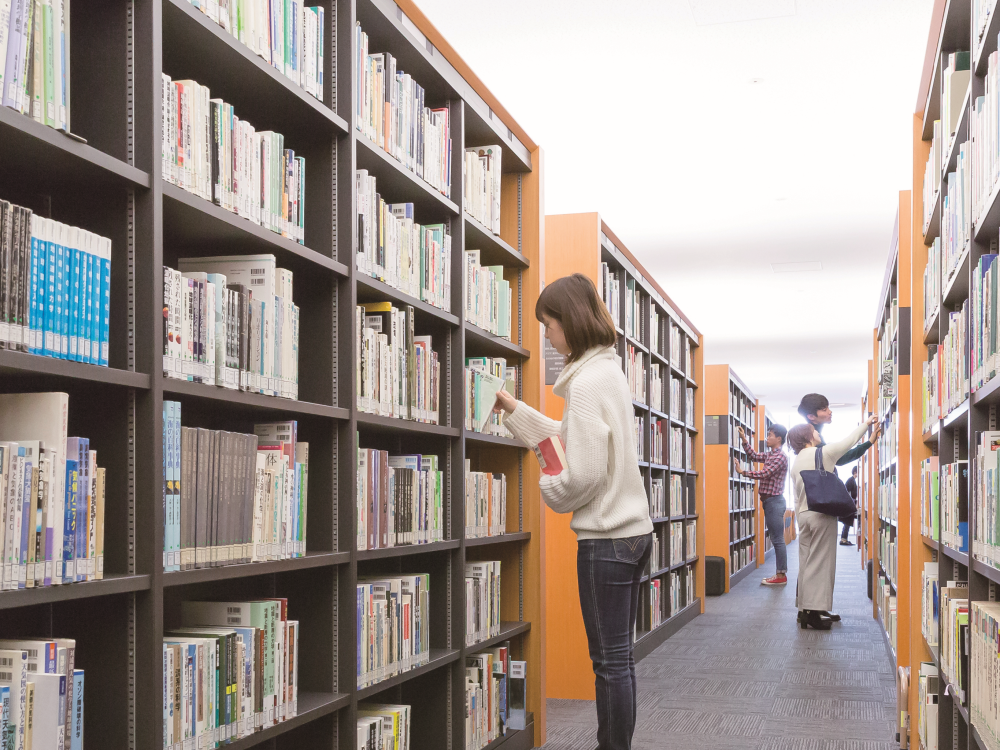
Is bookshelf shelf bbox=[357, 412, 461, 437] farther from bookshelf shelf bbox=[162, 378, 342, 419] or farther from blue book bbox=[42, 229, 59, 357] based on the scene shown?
blue book bbox=[42, 229, 59, 357]

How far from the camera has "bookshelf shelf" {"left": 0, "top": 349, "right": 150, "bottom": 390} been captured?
134 centimetres

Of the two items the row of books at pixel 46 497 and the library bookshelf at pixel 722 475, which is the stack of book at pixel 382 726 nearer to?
the row of books at pixel 46 497

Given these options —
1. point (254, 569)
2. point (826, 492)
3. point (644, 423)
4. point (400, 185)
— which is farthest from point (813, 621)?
point (254, 569)

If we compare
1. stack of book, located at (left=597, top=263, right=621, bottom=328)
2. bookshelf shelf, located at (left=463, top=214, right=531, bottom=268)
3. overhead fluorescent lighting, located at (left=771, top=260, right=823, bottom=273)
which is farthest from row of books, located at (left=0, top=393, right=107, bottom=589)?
overhead fluorescent lighting, located at (left=771, top=260, right=823, bottom=273)

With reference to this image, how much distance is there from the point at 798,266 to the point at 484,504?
247 inches

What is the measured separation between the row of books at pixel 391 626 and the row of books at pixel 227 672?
24cm

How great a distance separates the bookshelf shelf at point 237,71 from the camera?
1824mm

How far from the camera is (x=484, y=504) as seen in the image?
3.40m

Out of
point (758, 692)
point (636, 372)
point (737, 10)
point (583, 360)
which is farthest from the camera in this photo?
point (636, 372)

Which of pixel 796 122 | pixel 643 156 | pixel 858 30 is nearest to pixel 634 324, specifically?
pixel 643 156

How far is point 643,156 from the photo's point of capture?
18.9ft

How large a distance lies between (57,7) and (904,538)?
3.73 metres

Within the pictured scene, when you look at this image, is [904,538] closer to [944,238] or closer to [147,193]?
[944,238]

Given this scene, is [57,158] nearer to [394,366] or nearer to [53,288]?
[53,288]
